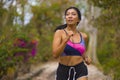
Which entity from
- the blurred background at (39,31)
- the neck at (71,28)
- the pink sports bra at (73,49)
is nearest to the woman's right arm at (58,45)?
the pink sports bra at (73,49)

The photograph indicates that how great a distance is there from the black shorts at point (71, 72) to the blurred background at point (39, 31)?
19.1ft

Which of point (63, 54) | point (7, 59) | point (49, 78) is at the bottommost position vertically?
point (49, 78)

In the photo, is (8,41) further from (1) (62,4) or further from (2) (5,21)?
(1) (62,4)

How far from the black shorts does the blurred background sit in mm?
5836

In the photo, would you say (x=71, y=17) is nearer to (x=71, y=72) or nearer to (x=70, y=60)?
(x=70, y=60)

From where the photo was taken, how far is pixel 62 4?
33.8 meters

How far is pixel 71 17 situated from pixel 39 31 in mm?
27167

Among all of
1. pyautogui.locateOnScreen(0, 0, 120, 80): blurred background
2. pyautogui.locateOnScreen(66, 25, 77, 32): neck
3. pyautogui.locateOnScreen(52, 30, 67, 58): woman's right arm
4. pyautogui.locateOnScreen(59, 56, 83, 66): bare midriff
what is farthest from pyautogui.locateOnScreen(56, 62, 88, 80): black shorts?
pyautogui.locateOnScreen(0, 0, 120, 80): blurred background

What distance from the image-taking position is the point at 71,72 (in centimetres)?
604

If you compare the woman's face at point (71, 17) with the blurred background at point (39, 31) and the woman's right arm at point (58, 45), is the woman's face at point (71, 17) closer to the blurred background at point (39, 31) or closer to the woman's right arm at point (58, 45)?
the woman's right arm at point (58, 45)

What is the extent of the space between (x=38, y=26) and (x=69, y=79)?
2704cm

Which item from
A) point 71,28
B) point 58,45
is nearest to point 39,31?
point 71,28

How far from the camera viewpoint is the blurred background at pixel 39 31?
1301cm

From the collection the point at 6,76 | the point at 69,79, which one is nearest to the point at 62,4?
the point at 6,76
